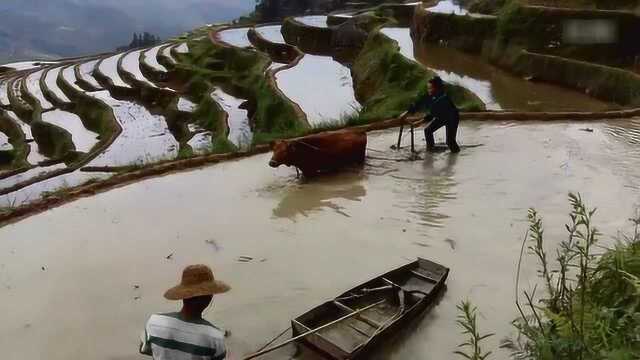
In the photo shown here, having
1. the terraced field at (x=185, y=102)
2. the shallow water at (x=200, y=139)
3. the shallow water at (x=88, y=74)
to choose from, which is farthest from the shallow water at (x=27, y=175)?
the shallow water at (x=88, y=74)

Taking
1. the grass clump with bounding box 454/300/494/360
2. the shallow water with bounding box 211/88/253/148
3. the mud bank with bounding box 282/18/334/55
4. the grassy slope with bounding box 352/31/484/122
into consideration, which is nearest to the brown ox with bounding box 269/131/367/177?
the grassy slope with bounding box 352/31/484/122

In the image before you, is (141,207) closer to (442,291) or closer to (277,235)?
(277,235)

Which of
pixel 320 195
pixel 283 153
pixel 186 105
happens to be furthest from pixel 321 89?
pixel 320 195

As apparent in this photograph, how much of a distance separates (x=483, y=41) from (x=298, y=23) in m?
13.2

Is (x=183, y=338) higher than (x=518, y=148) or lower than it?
higher

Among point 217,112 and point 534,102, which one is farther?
point 217,112

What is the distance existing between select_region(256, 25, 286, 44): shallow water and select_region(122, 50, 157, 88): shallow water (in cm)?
627

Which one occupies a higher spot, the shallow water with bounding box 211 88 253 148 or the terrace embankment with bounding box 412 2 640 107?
the terrace embankment with bounding box 412 2 640 107

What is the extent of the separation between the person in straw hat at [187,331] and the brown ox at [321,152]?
443 centimetres

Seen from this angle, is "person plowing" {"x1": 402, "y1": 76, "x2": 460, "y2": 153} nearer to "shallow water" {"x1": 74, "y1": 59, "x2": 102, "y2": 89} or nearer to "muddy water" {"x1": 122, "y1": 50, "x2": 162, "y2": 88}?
"muddy water" {"x1": 122, "y1": 50, "x2": 162, "y2": 88}

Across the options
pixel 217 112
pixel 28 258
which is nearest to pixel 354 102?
pixel 217 112

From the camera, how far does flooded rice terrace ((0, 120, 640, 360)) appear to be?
186 inches

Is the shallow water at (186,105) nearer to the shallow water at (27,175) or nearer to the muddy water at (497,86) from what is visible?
the shallow water at (27,175)

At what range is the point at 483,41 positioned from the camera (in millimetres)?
19844
